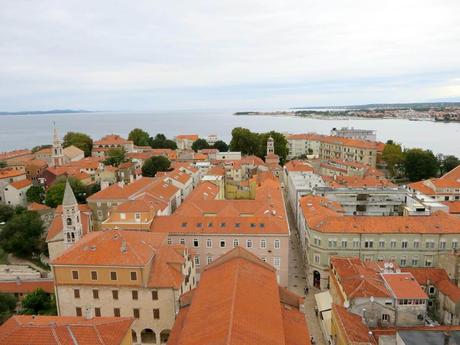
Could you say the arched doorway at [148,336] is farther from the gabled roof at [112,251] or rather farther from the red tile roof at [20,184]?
the red tile roof at [20,184]

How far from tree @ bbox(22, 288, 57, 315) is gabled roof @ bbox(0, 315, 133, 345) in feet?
43.1

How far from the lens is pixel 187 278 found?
2983cm

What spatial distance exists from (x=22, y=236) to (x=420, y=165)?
6614 cm

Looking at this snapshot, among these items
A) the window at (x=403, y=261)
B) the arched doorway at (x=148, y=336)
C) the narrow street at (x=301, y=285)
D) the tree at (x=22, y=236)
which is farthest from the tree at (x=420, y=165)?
the tree at (x=22, y=236)

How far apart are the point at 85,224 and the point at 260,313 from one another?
95.8ft

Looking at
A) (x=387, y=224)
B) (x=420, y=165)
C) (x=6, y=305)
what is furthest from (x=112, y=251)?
(x=420, y=165)

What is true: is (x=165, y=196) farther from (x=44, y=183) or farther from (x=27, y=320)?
(x=44, y=183)

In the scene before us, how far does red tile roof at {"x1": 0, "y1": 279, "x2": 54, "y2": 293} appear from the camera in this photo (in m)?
36.0

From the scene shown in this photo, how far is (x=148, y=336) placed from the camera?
28.2m

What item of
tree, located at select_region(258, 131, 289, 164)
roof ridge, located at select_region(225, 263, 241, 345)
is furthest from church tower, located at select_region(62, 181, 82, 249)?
tree, located at select_region(258, 131, 289, 164)

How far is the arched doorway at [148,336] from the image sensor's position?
2777cm

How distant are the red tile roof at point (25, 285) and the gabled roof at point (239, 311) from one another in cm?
1817

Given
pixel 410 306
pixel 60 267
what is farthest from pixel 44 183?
pixel 410 306

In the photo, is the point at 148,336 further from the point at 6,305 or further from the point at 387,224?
the point at 387,224
